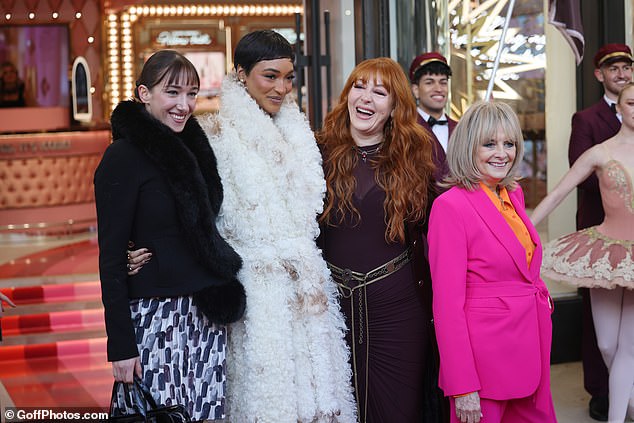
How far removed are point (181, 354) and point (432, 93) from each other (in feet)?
8.11

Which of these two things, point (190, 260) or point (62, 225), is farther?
point (62, 225)

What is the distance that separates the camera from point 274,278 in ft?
8.80

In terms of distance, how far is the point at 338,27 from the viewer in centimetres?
545

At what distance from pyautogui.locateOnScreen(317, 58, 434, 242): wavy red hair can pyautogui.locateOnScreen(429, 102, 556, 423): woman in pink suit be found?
0.17 m

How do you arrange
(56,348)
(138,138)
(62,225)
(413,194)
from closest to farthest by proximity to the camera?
(138,138), (413,194), (56,348), (62,225)

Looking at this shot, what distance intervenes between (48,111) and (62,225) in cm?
311

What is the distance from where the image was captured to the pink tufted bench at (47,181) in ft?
37.6

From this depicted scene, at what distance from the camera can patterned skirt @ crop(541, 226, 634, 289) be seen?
12.1 feet

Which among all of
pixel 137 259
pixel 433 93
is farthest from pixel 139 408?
pixel 433 93

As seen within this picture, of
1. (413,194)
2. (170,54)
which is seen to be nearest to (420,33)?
(413,194)

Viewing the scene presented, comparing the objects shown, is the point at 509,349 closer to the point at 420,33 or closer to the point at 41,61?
the point at 420,33

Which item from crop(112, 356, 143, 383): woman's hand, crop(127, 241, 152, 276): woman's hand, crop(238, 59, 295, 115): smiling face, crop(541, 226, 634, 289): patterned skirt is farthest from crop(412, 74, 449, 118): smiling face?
crop(112, 356, 143, 383): woman's hand

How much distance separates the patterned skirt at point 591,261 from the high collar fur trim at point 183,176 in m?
1.82

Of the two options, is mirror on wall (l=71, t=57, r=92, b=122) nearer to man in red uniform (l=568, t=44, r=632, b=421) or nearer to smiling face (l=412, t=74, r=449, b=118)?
smiling face (l=412, t=74, r=449, b=118)
